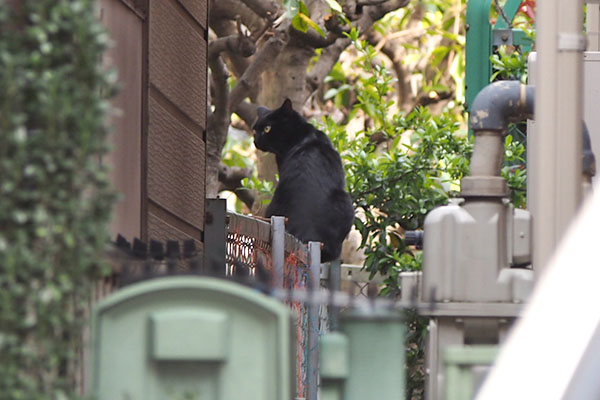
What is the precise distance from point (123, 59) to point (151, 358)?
5.46ft

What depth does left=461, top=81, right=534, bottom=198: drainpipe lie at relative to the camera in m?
3.78

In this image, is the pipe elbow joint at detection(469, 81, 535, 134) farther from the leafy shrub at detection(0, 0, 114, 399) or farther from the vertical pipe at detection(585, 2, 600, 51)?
the vertical pipe at detection(585, 2, 600, 51)

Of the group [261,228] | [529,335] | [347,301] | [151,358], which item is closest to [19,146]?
[151,358]

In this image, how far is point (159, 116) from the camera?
15.3 ft

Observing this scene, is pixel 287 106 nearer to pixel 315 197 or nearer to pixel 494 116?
pixel 315 197

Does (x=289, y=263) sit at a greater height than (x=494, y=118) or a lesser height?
lesser

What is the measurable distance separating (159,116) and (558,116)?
1808 millimetres

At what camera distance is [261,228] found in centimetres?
649

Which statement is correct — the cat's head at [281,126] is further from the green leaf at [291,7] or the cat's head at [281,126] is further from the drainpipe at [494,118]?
the drainpipe at [494,118]

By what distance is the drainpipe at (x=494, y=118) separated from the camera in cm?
378

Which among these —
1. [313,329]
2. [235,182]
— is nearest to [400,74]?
[235,182]

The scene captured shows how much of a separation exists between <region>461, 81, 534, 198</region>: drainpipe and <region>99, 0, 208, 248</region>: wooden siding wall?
1.17m

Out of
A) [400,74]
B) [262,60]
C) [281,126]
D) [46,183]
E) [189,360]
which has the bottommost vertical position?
[189,360]

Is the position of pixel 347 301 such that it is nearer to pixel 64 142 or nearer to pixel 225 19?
pixel 64 142
